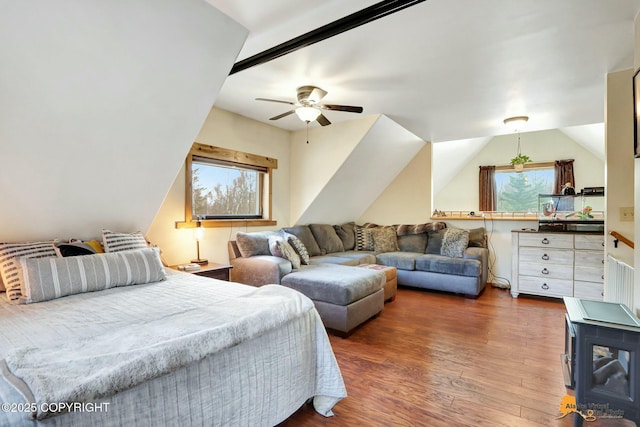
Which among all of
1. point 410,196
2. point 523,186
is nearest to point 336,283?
point 410,196

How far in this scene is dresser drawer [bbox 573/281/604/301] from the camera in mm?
3576

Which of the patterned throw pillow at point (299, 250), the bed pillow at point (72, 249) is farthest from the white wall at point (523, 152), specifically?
the bed pillow at point (72, 249)

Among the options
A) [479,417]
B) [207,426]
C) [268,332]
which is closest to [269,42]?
Answer: [268,332]

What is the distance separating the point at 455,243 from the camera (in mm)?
4422

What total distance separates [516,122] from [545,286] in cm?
220

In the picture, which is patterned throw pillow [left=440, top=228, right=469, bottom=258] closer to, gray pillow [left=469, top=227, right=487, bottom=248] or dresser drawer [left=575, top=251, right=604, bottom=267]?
gray pillow [left=469, top=227, right=487, bottom=248]

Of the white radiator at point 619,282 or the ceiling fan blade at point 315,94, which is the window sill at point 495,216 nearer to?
the white radiator at point 619,282

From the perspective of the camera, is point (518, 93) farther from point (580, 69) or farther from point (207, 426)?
point (207, 426)

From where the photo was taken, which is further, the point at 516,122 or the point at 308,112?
the point at 516,122

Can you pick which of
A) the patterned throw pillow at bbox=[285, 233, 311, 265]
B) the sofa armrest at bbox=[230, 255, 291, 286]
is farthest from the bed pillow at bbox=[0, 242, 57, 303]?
the patterned throw pillow at bbox=[285, 233, 311, 265]

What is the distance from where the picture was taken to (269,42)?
225 cm

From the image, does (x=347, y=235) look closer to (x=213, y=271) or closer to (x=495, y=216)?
(x=495, y=216)

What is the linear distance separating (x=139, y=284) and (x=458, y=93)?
137 inches

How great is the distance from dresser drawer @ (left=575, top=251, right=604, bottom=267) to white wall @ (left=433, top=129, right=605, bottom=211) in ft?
8.88
